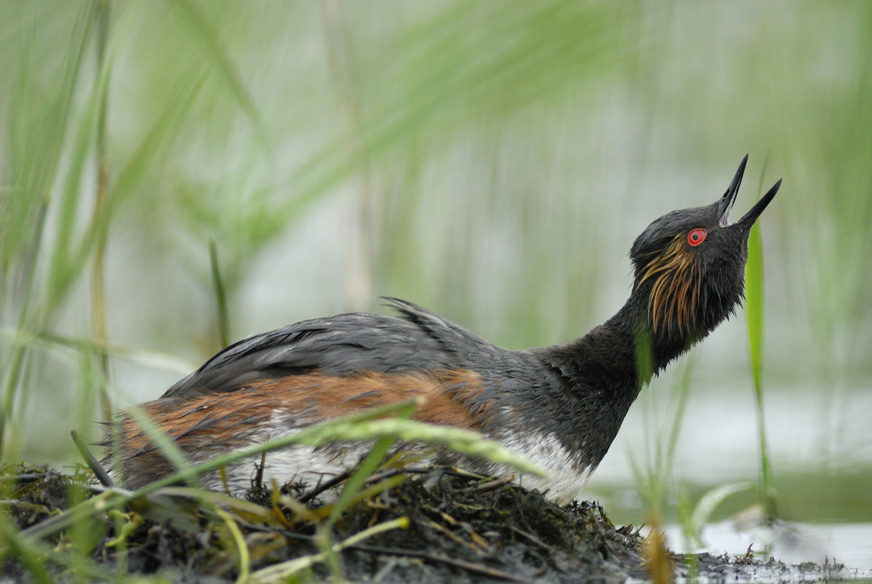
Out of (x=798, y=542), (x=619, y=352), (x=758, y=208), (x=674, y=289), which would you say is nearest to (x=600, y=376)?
(x=619, y=352)

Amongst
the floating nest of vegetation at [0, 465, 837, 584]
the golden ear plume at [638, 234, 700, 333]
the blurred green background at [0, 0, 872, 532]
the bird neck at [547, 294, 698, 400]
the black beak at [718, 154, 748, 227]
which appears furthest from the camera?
the black beak at [718, 154, 748, 227]

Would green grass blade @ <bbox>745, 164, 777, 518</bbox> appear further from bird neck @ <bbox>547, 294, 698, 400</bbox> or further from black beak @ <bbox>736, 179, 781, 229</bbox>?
bird neck @ <bbox>547, 294, 698, 400</bbox>

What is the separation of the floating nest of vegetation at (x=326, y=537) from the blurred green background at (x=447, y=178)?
0.29 m

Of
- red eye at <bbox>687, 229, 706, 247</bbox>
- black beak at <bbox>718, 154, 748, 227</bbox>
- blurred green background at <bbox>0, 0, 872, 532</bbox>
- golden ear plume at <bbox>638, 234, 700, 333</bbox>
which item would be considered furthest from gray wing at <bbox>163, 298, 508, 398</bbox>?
black beak at <bbox>718, 154, 748, 227</bbox>

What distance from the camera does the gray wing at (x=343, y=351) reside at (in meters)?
3.82

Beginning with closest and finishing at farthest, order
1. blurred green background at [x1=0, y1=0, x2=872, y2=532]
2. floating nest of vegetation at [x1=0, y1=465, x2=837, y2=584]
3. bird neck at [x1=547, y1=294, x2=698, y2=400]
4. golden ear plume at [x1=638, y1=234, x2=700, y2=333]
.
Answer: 1. floating nest of vegetation at [x1=0, y1=465, x2=837, y2=584]
2. blurred green background at [x1=0, y1=0, x2=872, y2=532]
3. bird neck at [x1=547, y1=294, x2=698, y2=400]
4. golden ear plume at [x1=638, y1=234, x2=700, y2=333]

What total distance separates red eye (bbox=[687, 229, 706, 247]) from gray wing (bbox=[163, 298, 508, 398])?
988 mm

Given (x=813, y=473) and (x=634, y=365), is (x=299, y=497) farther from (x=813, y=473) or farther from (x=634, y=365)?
(x=813, y=473)

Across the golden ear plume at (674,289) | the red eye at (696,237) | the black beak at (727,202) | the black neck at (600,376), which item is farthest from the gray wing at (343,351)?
the black beak at (727,202)

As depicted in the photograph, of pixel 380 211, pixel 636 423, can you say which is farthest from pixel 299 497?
pixel 636 423

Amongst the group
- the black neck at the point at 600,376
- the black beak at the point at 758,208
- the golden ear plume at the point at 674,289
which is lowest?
the black neck at the point at 600,376

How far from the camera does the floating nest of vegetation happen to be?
2.75 meters

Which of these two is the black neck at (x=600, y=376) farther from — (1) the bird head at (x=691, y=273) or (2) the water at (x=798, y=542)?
(2) the water at (x=798, y=542)

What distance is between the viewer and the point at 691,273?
4.34 meters
